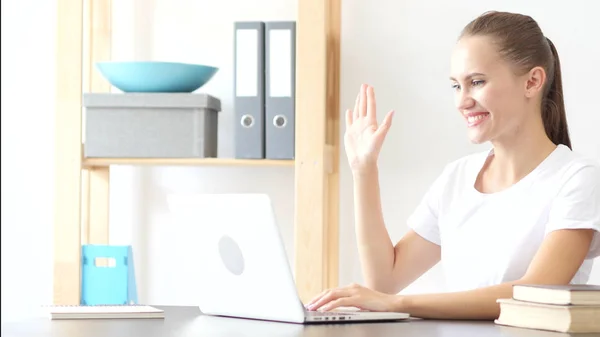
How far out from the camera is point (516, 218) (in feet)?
6.84

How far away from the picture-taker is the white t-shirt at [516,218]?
1.99m

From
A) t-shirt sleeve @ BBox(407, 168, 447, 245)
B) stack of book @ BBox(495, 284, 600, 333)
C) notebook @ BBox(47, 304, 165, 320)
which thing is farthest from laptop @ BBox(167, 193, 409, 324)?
t-shirt sleeve @ BBox(407, 168, 447, 245)

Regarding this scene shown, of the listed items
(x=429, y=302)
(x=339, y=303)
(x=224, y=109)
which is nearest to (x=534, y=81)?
(x=429, y=302)

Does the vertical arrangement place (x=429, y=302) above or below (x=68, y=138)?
below

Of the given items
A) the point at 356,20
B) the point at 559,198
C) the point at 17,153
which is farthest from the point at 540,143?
the point at 17,153

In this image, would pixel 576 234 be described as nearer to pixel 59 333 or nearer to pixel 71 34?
pixel 59 333

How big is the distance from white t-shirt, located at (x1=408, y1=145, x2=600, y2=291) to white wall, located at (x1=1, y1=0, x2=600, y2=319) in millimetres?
848

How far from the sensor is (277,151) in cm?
281

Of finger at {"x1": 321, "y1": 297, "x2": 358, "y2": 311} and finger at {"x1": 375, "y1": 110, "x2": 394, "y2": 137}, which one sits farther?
finger at {"x1": 375, "y1": 110, "x2": 394, "y2": 137}

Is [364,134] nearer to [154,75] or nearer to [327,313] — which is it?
[327,313]

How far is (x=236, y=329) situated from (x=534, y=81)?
3.17 ft

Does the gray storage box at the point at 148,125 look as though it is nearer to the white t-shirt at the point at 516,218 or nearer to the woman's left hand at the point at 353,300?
the white t-shirt at the point at 516,218

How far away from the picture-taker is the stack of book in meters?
1.46

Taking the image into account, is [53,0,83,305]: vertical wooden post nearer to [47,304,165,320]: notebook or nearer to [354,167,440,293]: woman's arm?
[354,167,440,293]: woman's arm
